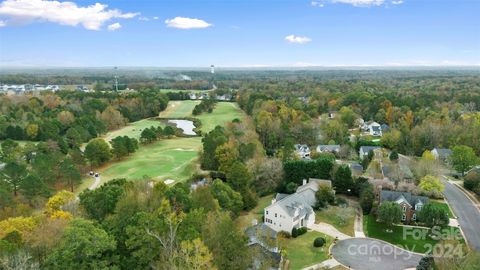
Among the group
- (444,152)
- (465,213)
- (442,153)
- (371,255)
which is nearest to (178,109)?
(442,153)

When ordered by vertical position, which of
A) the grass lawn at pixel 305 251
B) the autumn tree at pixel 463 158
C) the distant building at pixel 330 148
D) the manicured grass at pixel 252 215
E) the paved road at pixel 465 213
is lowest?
the manicured grass at pixel 252 215

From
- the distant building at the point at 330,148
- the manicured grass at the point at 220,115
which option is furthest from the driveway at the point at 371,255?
the manicured grass at the point at 220,115

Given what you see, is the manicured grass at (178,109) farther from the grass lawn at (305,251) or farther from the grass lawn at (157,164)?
the grass lawn at (305,251)

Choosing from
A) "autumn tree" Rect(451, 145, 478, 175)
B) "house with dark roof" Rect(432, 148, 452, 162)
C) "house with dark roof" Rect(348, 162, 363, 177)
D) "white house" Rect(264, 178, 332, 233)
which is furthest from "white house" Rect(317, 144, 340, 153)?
"white house" Rect(264, 178, 332, 233)

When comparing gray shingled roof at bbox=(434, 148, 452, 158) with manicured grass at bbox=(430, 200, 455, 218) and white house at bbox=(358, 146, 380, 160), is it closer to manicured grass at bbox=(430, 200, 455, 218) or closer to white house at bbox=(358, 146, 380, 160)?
white house at bbox=(358, 146, 380, 160)

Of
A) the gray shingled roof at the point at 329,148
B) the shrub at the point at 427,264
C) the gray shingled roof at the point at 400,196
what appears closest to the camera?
the shrub at the point at 427,264

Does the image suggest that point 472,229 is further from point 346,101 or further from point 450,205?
point 346,101
